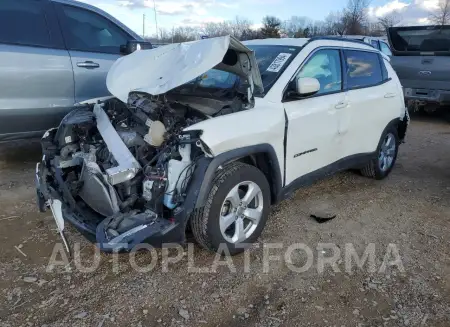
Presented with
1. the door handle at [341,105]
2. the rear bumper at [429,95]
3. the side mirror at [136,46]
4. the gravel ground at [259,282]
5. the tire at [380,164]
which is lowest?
the gravel ground at [259,282]

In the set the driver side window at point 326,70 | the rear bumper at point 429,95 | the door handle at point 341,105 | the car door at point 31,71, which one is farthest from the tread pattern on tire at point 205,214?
the rear bumper at point 429,95

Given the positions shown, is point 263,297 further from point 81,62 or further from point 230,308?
point 81,62

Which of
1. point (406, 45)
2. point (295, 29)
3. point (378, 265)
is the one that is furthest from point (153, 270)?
point (295, 29)

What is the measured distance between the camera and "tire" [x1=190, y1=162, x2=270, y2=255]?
9.76ft

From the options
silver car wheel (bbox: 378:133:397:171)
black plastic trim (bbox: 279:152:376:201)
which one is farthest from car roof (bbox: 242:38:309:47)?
silver car wheel (bbox: 378:133:397:171)

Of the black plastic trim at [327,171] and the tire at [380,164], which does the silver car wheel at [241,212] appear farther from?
the tire at [380,164]

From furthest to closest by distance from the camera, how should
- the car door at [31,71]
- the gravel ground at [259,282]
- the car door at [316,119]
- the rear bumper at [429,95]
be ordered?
the rear bumper at [429,95]
the car door at [31,71]
the car door at [316,119]
the gravel ground at [259,282]

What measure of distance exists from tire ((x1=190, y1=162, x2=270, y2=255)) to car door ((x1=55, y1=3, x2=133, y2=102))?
269 centimetres

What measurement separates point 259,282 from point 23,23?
3.82 metres

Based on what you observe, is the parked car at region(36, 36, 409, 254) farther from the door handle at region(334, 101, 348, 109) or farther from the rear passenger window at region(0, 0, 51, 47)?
the rear passenger window at region(0, 0, 51, 47)

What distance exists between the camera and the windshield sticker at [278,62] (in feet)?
12.1

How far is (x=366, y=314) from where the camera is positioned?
2.67 m

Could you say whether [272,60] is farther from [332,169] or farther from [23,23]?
[23,23]

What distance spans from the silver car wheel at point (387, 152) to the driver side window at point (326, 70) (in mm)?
1352
